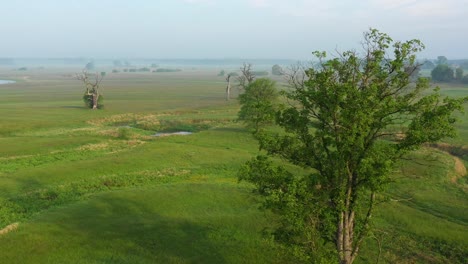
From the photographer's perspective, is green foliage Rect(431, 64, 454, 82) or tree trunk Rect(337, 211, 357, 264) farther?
green foliage Rect(431, 64, 454, 82)

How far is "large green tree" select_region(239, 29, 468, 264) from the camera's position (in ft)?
64.8

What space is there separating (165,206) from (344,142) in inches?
903

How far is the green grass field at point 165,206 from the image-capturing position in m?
29.8

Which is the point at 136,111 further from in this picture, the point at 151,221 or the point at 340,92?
the point at 340,92

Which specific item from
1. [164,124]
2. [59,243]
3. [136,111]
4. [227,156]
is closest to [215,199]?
[59,243]

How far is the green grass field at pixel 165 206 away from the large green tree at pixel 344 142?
216cm

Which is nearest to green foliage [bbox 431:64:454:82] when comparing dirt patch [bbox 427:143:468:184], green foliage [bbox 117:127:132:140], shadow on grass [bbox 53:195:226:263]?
dirt patch [bbox 427:143:468:184]

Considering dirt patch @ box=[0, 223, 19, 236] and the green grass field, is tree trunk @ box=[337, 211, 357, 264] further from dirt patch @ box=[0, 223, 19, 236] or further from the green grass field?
dirt patch @ box=[0, 223, 19, 236]

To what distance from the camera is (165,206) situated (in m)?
38.3

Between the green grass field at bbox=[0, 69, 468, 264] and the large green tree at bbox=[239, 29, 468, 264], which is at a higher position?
the large green tree at bbox=[239, 29, 468, 264]

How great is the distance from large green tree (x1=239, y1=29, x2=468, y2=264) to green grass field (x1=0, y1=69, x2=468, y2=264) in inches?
85.1

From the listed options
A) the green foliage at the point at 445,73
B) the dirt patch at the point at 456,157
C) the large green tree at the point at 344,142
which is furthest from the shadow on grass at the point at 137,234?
the green foliage at the point at 445,73

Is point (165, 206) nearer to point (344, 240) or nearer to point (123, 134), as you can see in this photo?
point (344, 240)

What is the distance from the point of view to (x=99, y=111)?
4254 inches
